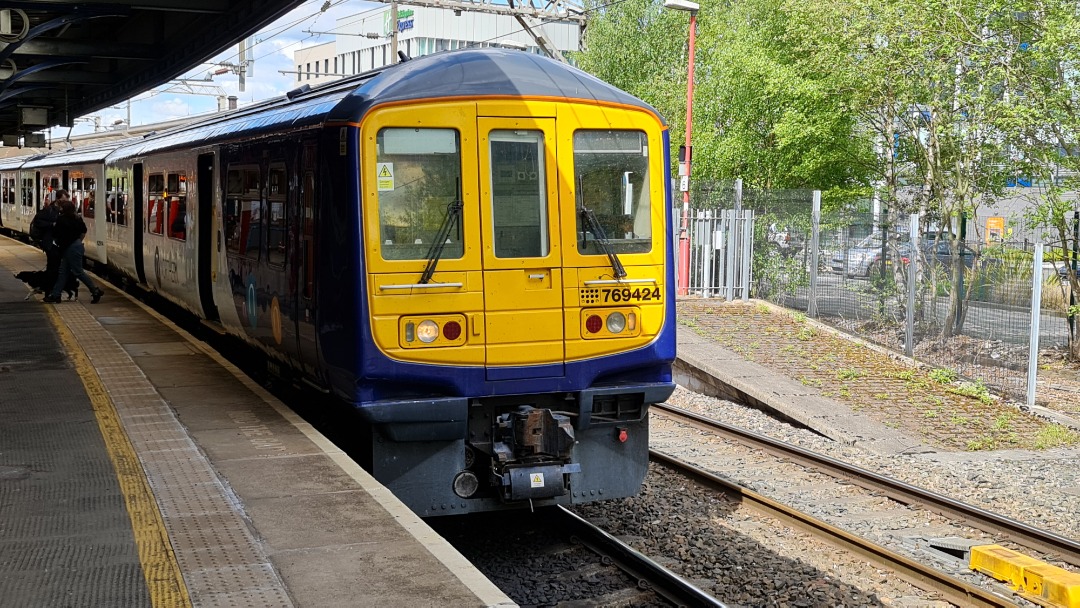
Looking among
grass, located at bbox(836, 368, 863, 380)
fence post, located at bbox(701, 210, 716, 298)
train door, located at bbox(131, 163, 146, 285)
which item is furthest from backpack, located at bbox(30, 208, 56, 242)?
grass, located at bbox(836, 368, 863, 380)

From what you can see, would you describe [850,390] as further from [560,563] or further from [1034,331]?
[560,563]

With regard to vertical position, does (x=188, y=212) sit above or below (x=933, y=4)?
below

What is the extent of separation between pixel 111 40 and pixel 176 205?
8.02 meters

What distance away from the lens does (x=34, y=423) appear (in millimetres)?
8430

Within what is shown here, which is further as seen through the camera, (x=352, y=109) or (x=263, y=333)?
(x=263, y=333)

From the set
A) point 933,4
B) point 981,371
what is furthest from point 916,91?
point 981,371

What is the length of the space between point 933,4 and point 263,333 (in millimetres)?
11805

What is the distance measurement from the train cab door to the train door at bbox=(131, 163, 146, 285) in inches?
408

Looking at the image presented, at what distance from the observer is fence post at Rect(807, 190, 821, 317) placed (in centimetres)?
1827

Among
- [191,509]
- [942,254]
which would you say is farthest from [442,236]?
[942,254]

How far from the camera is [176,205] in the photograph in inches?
524

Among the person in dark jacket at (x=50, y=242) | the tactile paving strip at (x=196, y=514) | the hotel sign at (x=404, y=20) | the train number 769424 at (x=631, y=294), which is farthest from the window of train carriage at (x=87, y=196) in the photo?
the hotel sign at (x=404, y=20)

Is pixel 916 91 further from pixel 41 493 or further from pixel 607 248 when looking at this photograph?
pixel 41 493

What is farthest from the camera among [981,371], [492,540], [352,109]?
[981,371]
